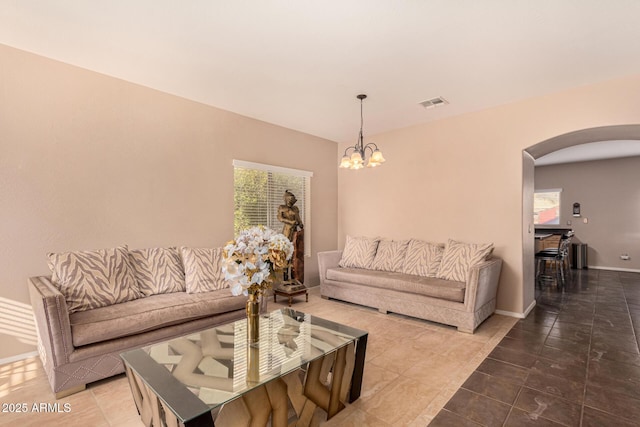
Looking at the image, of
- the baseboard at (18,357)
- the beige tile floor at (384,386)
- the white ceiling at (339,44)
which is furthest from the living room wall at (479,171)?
the baseboard at (18,357)

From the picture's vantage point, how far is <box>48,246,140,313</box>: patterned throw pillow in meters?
2.61

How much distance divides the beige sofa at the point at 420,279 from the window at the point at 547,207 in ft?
19.2

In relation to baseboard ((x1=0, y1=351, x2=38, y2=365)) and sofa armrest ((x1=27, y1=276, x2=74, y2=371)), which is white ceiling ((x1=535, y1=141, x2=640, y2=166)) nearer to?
sofa armrest ((x1=27, y1=276, x2=74, y2=371))

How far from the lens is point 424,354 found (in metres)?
2.96

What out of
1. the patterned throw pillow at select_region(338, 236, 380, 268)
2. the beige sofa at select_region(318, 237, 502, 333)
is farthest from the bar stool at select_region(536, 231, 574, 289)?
the patterned throw pillow at select_region(338, 236, 380, 268)

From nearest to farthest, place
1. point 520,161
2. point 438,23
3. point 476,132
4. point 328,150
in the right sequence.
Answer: point 438,23
point 520,161
point 476,132
point 328,150

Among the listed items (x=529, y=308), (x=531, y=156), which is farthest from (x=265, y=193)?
(x=529, y=308)

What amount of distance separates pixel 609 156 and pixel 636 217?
5.16 ft

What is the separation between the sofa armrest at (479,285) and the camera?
11.3 ft

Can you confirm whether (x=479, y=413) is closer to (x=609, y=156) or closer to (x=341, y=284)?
(x=341, y=284)

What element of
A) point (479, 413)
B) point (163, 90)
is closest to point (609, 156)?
point (479, 413)

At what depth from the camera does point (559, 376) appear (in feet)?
8.25

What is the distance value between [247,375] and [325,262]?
332 centimetres

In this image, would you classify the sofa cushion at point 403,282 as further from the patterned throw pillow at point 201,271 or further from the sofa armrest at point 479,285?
the patterned throw pillow at point 201,271
